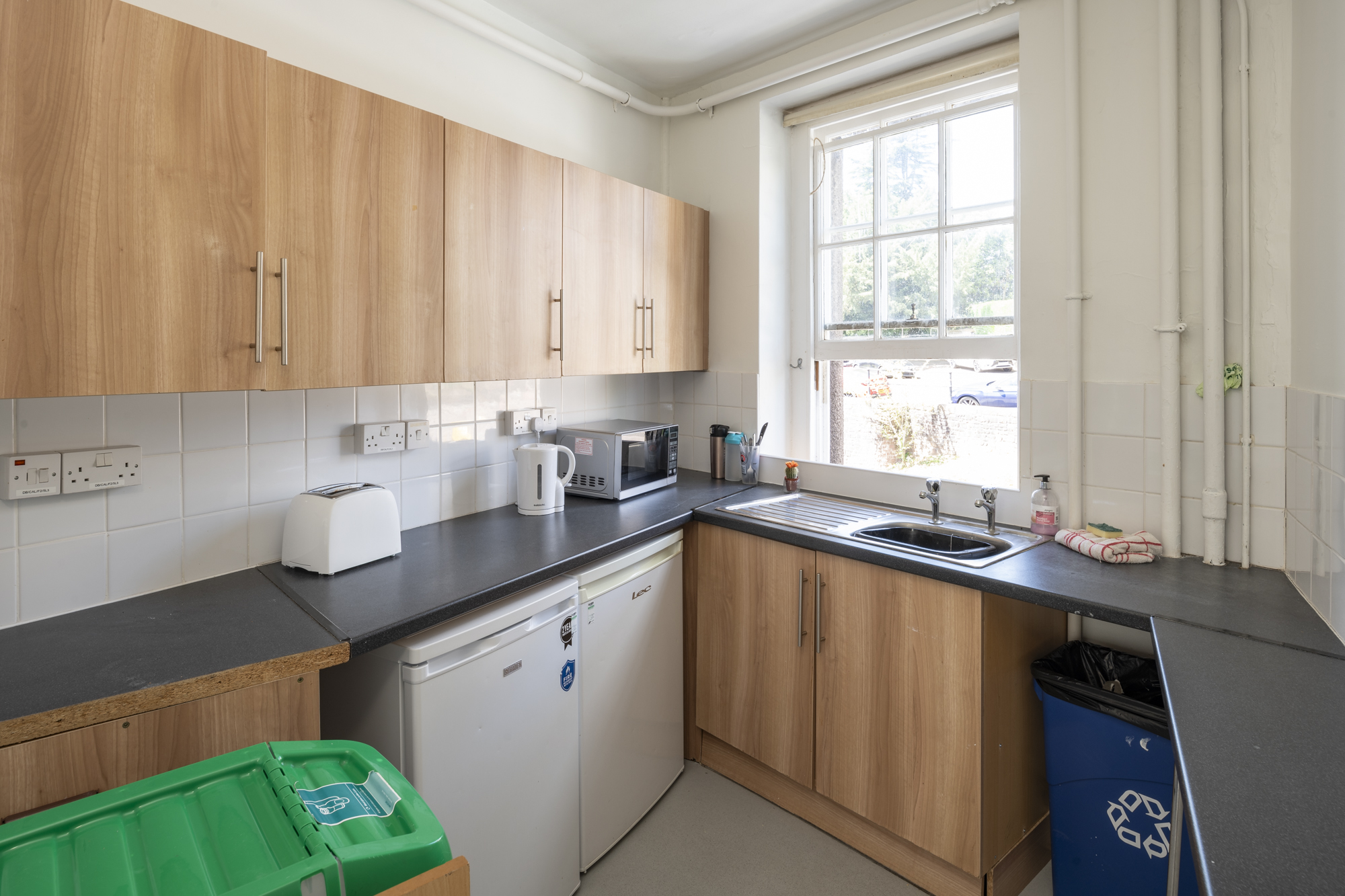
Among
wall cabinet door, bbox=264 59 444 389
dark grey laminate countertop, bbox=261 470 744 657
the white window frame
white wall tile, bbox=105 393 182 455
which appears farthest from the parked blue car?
white wall tile, bbox=105 393 182 455

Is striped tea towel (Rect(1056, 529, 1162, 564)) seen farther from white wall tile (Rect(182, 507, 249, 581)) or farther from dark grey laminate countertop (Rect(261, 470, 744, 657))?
white wall tile (Rect(182, 507, 249, 581))

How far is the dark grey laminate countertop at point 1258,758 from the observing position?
0.72 m

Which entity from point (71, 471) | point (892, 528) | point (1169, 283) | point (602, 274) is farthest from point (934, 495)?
point (71, 471)

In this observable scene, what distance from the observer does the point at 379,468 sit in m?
2.04

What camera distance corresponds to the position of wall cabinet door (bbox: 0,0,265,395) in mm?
1120

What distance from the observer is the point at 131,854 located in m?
0.77

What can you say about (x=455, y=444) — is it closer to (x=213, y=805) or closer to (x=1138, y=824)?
(x=213, y=805)

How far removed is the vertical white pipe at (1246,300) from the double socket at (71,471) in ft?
8.86

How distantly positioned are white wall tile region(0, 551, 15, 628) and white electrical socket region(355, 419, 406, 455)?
0.77m

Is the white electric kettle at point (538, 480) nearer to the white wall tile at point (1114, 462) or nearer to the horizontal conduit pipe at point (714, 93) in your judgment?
the horizontal conduit pipe at point (714, 93)

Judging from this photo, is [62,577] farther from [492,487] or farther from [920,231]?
[920,231]

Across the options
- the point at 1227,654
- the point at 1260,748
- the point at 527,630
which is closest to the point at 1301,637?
the point at 1227,654

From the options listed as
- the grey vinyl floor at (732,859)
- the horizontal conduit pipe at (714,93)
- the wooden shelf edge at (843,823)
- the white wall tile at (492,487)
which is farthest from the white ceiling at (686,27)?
the grey vinyl floor at (732,859)

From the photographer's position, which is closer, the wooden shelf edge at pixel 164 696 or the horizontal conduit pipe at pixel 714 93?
the wooden shelf edge at pixel 164 696
